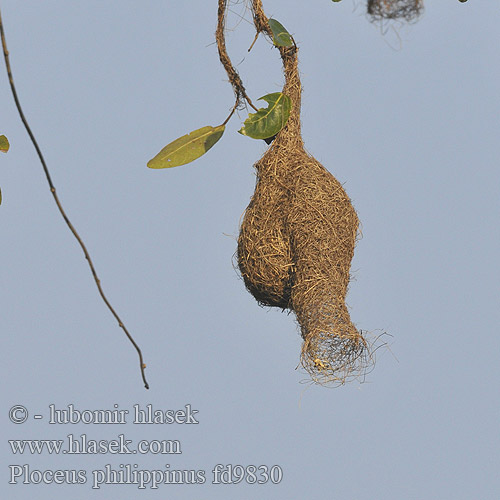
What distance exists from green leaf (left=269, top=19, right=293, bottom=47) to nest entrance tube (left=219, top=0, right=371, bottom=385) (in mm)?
67

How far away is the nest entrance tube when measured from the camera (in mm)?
3105

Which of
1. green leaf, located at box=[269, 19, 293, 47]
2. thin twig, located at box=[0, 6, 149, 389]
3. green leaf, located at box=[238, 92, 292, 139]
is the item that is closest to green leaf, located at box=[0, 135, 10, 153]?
thin twig, located at box=[0, 6, 149, 389]

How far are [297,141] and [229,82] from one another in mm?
314

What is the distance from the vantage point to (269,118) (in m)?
3.16

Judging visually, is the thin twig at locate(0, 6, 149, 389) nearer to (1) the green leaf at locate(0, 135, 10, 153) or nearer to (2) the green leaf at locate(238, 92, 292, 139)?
(1) the green leaf at locate(0, 135, 10, 153)

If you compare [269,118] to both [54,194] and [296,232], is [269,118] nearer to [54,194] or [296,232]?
[296,232]

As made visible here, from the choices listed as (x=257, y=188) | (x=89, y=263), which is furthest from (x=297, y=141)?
(x=89, y=263)

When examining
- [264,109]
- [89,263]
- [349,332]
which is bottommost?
[349,332]

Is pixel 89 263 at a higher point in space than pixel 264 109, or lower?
lower

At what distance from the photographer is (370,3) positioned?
2346 mm

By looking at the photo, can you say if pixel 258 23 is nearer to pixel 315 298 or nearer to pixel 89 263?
pixel 315 298

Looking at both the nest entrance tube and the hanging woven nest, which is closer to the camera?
the hanging woven nest

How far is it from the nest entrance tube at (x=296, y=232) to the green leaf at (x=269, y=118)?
0.49ft

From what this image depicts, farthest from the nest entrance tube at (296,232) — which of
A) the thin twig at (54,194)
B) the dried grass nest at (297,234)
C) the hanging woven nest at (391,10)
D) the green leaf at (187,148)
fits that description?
the thin twig at (54,194)
